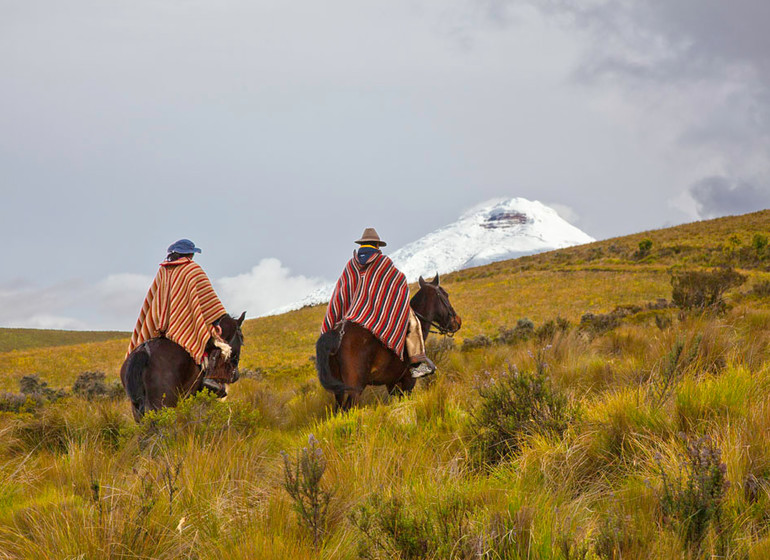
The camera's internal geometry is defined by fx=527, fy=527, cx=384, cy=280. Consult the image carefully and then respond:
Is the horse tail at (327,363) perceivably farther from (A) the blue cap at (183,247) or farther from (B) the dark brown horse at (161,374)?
(A) the blue cap at (183,247)

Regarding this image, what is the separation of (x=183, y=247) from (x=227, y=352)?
1.47 meters

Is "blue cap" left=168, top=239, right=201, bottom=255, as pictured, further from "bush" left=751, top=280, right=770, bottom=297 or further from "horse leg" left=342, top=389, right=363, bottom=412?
"bush" left=751, top=280, right=770, bottom=297

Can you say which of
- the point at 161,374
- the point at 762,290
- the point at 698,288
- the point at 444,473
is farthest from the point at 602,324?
the point at 444,473

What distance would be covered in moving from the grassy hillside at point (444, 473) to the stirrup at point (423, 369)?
30.3 inches

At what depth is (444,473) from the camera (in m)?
3.19

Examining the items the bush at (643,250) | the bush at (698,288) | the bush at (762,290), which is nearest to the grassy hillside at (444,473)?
the bush at (698,288)

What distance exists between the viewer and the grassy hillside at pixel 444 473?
2383 mm

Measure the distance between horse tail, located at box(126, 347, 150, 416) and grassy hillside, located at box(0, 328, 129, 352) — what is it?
49055mm

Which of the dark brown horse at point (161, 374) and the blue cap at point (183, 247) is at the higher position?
the blue cap at point (183, 247)

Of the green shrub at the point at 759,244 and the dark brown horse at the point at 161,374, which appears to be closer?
the dark brown horse at the point at 161,374

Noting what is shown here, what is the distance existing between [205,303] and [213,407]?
1898mm

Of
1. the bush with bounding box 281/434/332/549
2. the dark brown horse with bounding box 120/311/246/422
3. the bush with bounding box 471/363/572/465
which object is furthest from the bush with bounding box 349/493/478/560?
the dark brown horse with bounding box 120/311/246/422

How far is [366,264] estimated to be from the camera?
678cm

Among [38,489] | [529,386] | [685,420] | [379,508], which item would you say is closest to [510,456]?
[529,386]
